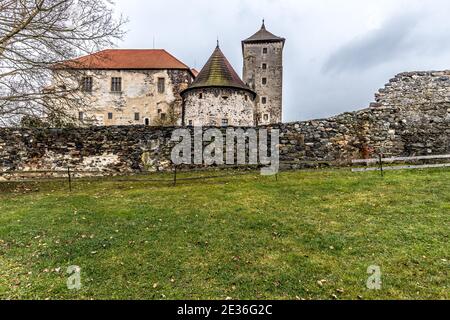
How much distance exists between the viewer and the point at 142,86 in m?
37.8

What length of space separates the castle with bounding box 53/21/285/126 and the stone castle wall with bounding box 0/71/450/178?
443 inches

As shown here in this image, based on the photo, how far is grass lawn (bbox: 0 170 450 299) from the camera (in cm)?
480

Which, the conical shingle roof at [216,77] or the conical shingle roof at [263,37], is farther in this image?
the conical shingle roof at [263,37]

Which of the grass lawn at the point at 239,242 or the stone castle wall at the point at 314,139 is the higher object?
the stone castle wall at the point at 314,139

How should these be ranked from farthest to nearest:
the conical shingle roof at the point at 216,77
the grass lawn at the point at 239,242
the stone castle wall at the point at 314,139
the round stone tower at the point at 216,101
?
the conical shingle roof at the point at 216,77 < the round stone tower at the point at 216,101 < the stone castle wall at the point at 314,139 < the grass lawn at the point at 239,242

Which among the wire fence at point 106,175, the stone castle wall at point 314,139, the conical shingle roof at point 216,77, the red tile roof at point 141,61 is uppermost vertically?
the red tile roof at point 141,61

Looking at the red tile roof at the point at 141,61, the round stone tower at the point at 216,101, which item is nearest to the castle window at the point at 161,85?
the red tile roof at the point at 141,61

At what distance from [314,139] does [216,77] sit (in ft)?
52.0

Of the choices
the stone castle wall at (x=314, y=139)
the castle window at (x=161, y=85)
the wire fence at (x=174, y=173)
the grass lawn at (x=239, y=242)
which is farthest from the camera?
the castle window at (x=161, y=85)

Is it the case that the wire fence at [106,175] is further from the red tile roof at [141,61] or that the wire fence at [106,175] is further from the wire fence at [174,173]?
the red tile roof at [141,61]

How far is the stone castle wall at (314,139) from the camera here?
530 inches

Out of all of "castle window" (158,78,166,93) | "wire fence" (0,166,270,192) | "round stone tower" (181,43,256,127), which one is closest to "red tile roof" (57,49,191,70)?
"castle window" (158,78,166,93)

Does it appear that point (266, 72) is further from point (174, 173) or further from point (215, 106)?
point (174, 173)

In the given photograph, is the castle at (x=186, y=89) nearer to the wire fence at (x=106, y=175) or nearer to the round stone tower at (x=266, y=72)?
the round stone tower at (x=266, y=72)
